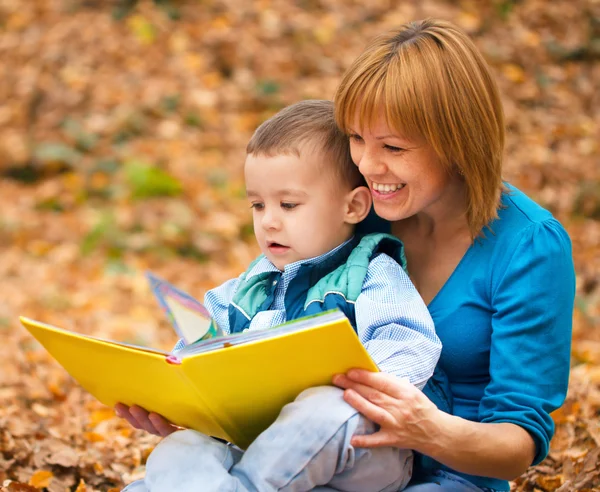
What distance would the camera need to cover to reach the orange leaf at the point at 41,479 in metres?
2.69

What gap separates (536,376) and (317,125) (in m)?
0.92

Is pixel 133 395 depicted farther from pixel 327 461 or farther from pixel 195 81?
pixel 195 81

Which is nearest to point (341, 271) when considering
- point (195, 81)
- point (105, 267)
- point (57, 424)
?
point (57, 424)

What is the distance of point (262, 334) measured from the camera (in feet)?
5.74

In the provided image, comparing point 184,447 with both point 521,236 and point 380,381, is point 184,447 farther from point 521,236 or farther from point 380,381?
point 521,236

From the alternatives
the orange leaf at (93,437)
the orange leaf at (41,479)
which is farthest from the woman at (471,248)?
the orange leaf at (93,437)

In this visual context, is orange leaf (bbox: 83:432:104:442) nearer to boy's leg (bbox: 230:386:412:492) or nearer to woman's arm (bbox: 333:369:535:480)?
boy's leg (bbox: 230:386:412:492)

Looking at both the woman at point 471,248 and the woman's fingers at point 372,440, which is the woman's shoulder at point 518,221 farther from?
the woman's fingers at point 372,440

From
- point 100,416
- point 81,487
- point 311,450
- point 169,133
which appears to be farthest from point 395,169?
point 169,133

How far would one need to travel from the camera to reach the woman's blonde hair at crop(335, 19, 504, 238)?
6.77 feet

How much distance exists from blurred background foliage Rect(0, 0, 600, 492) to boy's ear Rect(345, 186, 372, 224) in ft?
6.10

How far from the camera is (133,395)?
2.13m

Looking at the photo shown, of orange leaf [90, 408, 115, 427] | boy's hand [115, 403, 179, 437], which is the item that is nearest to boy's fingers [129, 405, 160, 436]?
boy's hand [115, 403, 179, 437]

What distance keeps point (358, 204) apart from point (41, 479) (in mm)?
1444
